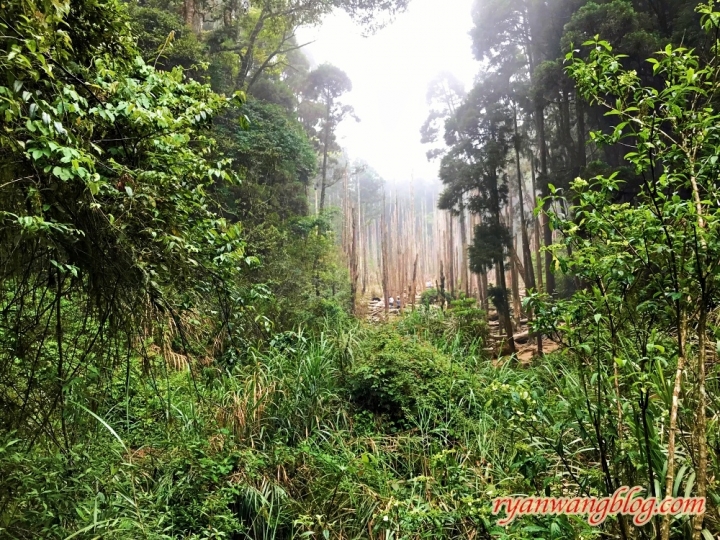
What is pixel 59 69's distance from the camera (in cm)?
112

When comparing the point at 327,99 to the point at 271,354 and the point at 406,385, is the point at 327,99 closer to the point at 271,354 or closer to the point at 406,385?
the point at 271,354

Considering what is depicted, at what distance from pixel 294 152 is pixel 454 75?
6.32 m

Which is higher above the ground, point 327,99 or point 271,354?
point 327,99

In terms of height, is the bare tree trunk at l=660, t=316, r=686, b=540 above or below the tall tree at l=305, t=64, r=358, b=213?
below

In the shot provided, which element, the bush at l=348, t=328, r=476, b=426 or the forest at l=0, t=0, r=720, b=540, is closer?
the forest at l=0, t=0, r=720, b=540

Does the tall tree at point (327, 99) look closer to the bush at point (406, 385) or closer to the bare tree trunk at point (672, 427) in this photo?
the bush at point (406, 385)

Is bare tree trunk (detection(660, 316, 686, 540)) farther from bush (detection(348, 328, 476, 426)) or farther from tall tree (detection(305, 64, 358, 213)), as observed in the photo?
tall tree (detection(305, 64, 358, 213))

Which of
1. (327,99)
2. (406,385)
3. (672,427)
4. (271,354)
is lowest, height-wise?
(406,385)

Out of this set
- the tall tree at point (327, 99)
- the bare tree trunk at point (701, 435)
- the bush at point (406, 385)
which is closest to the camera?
the bare tree trunk at point (701, 435)

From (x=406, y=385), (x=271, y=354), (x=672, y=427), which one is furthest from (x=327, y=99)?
(x=672, y=427)

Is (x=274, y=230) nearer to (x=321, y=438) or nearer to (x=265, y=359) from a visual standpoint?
(x=265, y=359)

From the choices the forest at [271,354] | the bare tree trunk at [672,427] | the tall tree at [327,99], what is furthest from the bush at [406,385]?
the tall tree at [327,99]

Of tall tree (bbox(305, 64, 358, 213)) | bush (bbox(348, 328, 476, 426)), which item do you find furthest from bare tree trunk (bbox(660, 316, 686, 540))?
tall tree (bbox(305, 64, 358, 213))

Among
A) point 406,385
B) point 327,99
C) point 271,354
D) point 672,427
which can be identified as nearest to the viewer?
point 672,427
